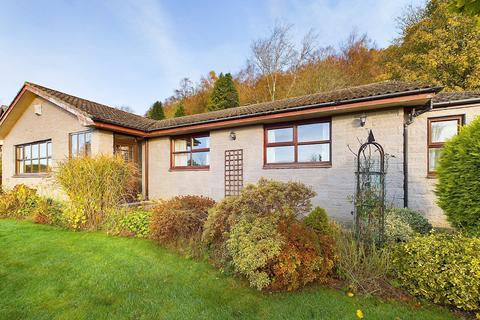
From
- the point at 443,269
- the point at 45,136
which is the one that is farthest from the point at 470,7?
the point at 45,136

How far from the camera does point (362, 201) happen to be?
405cm

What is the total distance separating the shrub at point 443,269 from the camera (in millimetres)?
2639

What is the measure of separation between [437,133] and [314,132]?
3317mm

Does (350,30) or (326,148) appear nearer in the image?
(326,148)

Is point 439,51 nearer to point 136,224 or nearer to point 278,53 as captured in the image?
point 278,53

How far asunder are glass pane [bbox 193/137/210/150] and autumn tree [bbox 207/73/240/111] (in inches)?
489

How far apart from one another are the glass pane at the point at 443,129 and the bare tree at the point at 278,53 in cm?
1524

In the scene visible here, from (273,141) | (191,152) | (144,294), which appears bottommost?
(144,294)

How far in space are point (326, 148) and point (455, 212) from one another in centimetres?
389

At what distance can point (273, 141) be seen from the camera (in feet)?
26.9

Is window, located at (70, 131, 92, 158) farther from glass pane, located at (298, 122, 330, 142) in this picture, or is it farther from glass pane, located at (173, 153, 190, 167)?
glass pane, located at (298, 122, 330, 142)

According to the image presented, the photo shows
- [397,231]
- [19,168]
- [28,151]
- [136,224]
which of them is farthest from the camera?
[19,168]

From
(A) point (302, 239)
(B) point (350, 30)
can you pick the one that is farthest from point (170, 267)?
(B) point (350, 30)

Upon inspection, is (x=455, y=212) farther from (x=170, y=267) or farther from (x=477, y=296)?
(x=170, y=267)
